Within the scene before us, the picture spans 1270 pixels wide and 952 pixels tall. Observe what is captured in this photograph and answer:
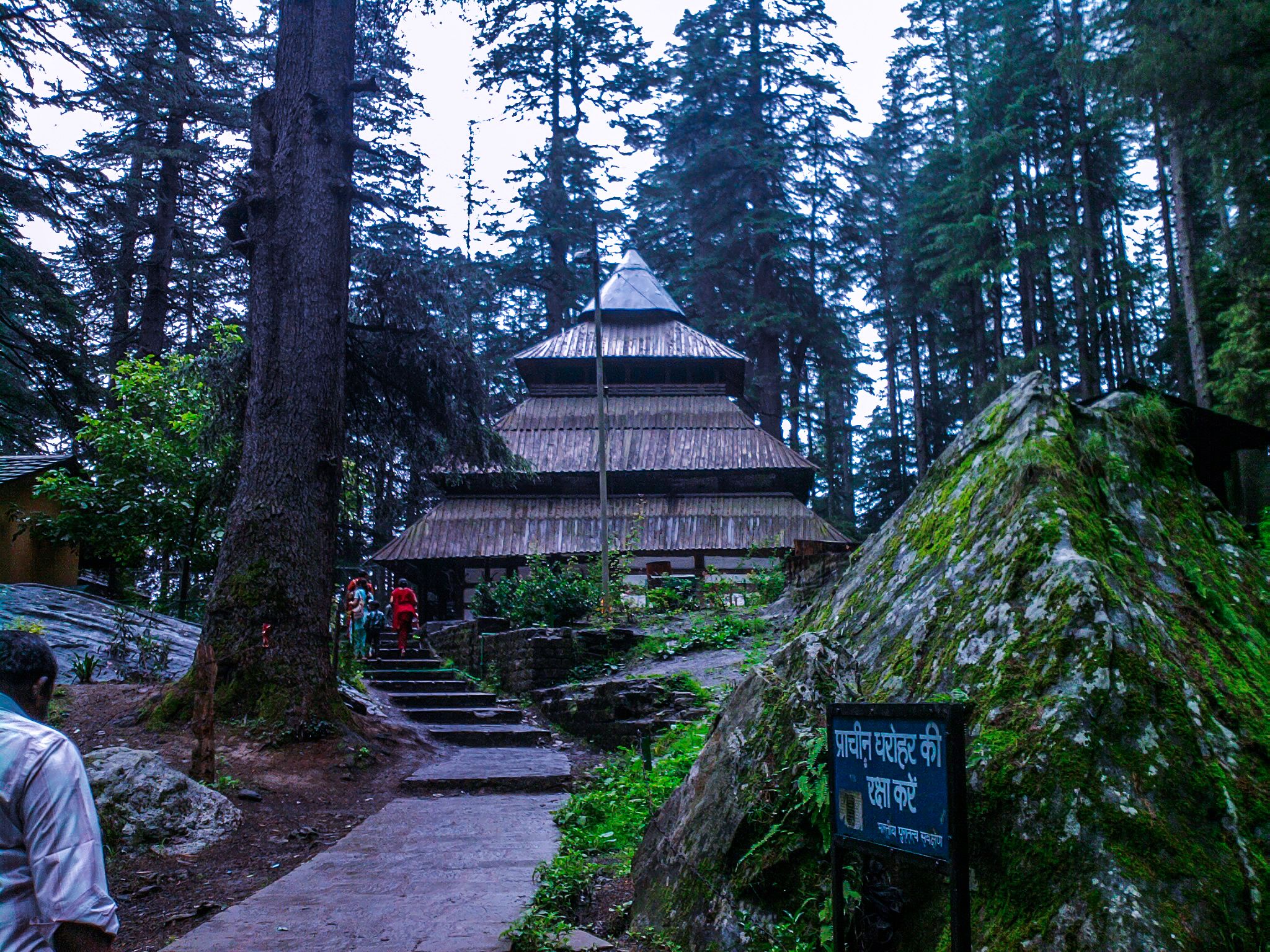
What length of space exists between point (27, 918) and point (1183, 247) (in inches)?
839

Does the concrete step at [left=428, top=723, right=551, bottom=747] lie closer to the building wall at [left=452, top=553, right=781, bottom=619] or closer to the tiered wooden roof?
the tiered wooden roof

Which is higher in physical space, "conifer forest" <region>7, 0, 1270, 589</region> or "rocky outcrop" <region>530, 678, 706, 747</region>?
"conifer forest" <region>7, 0, 1270, 589</region>

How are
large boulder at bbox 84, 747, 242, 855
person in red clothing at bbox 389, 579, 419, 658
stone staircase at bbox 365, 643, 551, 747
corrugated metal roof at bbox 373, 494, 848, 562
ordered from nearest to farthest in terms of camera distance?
large boulder at bbox 84, 747, 242, 855
stone staircase at bbox 365, 643, 551, 747
person in red clothing at bbox 389, 579, 419, 658
corrugated metal roof at bbox 373, 494, 848, 562

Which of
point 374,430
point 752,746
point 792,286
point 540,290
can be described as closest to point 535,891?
point 752,746

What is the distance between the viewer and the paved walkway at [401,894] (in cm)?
405

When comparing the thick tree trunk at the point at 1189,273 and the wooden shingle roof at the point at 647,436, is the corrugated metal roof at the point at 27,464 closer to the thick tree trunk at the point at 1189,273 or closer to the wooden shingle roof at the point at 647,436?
the wooden shingle roof at the point at 647,436

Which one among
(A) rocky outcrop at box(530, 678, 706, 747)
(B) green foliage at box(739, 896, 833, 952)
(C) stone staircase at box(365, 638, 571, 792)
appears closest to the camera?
(B) green foliage at box(739, 896, 833, 952)

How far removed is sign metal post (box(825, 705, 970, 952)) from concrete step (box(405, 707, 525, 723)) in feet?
35.3

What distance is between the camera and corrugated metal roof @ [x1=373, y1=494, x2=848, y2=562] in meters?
23.5

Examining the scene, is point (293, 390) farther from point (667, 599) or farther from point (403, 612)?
point (667, 599)

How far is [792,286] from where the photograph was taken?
3403 cm

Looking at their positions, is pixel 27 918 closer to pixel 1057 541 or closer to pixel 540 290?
pixel 1057 541

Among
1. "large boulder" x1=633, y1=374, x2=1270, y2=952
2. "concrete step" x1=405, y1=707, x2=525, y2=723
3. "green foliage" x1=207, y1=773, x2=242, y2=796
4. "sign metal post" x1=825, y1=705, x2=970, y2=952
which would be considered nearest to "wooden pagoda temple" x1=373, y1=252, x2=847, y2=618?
"concrete step" x1=405, y1=707, x2=525, y2=723

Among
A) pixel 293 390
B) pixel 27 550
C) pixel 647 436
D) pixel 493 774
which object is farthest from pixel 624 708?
pixel 647 436
